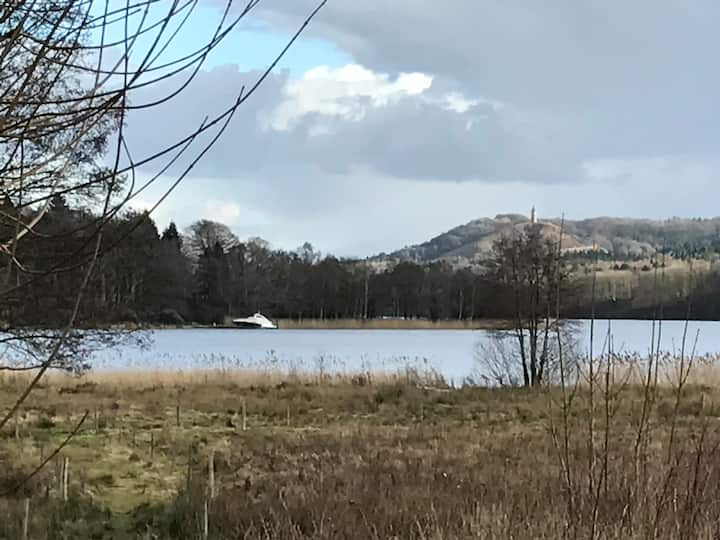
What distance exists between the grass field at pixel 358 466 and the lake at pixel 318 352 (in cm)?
201

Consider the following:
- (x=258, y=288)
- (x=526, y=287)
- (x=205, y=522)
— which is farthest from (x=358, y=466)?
(x=258, y=288)

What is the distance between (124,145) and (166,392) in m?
17.4

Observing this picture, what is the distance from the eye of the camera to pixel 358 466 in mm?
8070

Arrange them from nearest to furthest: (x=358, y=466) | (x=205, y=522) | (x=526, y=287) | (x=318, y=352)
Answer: (x=205, y=522) < (x=358, y=466) < (x=526, y=287) < (x=318, y=352)

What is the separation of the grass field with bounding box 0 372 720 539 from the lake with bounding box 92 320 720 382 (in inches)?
79.0

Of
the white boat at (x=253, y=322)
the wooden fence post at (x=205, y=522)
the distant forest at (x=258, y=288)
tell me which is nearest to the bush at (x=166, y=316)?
the distant forest at (x=258, y=288)

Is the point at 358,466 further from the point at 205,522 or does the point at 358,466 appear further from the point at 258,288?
the point at 258,288

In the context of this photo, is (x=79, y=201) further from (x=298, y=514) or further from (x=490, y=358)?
(x=490, y=358)

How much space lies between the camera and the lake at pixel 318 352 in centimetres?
2145

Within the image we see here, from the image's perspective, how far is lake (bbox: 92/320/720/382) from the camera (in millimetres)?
21453

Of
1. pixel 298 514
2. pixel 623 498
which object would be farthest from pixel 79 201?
pixel 298 514

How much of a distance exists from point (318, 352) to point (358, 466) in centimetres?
1856

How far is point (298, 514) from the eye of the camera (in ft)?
20.5

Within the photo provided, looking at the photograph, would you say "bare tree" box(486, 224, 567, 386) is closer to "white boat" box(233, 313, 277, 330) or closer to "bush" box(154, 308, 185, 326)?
"bush" box(154, 308, 185, 326)
